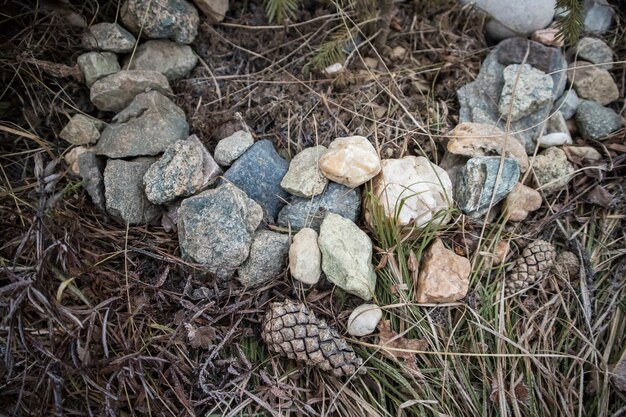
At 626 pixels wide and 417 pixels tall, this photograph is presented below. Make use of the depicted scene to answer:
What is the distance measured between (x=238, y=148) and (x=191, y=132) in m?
0.23

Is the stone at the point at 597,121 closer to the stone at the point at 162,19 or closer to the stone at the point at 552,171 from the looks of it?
the stone at the point at 552,171

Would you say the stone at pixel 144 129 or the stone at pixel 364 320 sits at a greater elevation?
the stone at pixel 144 129

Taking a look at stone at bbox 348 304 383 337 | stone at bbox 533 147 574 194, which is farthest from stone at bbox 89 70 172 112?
stone at bbox 533 147 574 194

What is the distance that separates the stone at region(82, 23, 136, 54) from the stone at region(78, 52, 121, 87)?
4 centimetres

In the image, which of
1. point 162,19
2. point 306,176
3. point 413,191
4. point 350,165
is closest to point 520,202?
point 413,191

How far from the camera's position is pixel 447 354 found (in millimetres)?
1353

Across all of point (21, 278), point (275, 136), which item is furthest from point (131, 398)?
point (275, 136)

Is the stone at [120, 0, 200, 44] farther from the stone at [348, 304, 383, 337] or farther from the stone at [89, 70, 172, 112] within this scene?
the stone at [348, 304, 383, 337]

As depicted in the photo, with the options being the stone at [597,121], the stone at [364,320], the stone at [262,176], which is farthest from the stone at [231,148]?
the stone at [597,121]

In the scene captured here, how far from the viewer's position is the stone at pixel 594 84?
1.72 metres

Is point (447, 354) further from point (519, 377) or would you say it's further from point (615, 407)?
point (615, 407)

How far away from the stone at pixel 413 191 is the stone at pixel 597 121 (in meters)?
0.60

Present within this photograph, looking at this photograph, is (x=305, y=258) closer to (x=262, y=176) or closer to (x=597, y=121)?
(x=262, y=176)

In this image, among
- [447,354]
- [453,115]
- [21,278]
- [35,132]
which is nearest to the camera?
[21,278]
